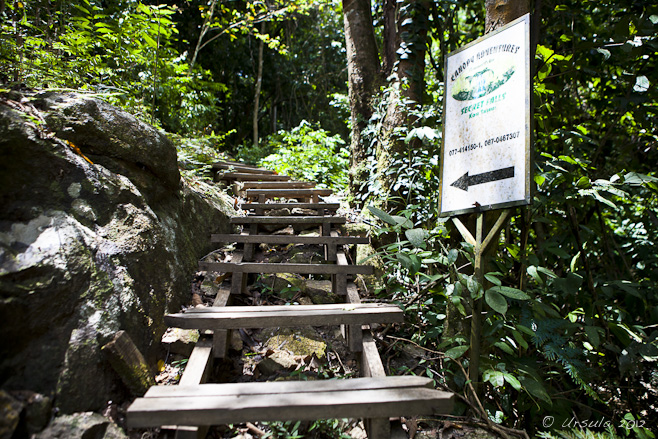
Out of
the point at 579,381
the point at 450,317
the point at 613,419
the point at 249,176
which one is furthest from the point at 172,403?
the point at 249,176

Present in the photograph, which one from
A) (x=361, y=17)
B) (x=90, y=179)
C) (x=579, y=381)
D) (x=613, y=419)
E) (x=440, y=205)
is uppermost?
(x=361, y=17)

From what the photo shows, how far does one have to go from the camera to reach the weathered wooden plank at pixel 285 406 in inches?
48.4

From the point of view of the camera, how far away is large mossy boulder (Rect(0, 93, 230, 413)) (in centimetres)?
135

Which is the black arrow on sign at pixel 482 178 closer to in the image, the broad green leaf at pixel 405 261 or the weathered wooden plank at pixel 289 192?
the broad green leaf at pixel 405 261

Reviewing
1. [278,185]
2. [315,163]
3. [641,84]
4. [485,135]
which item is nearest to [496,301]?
[485,135]

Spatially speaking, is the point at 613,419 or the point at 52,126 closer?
the point at 52,126

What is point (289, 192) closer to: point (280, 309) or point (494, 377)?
point (280, 309)

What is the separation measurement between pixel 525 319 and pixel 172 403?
1.77m

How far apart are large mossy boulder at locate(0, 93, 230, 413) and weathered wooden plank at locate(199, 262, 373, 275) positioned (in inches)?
11.7

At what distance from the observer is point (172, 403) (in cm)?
127

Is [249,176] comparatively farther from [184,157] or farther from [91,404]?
[91,404]

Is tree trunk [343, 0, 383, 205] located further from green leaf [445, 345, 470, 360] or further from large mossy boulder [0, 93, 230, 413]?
green leaf [445, 345, 470, 360]

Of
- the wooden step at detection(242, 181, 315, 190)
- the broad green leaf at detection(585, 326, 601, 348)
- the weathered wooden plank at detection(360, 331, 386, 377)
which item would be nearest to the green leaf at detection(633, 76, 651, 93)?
the broad green leaf at detection(585, 326, 601, 348)

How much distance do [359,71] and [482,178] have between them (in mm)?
3350
